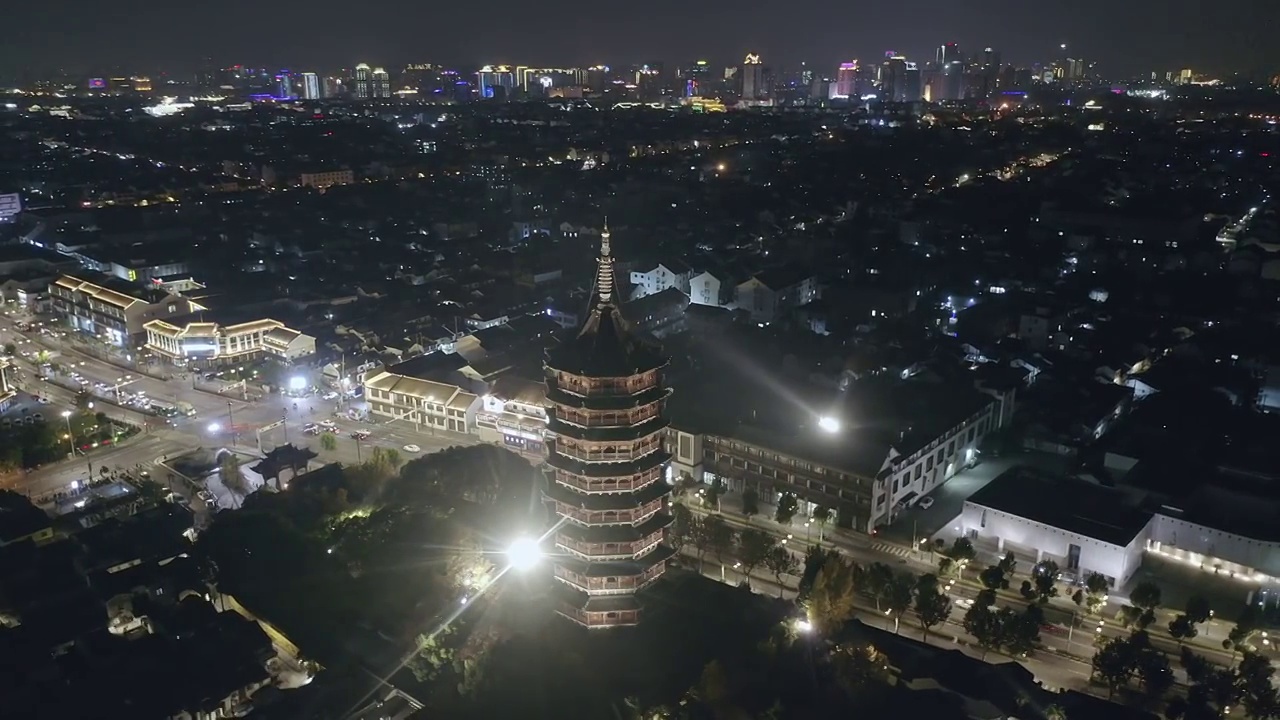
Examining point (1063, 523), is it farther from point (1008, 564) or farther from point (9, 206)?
point (9, 206)

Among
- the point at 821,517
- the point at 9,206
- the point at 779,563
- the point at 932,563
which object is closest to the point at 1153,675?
the point at 932,563

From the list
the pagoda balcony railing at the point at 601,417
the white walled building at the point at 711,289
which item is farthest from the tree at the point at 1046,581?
the white walled building at the point at 711,289

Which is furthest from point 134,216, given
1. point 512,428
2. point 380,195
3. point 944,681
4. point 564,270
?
point 944,681

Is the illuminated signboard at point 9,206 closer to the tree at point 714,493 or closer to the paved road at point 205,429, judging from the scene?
the paved road at point 205,429

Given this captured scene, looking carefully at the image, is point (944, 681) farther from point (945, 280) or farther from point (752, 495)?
point (945, 280)

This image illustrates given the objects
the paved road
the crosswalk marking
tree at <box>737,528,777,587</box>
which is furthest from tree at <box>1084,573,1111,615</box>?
the paved road

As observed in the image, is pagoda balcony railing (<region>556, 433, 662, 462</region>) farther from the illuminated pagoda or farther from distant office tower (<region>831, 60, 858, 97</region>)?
distant office tower (<region>831, 60, 858, 97</region>)
